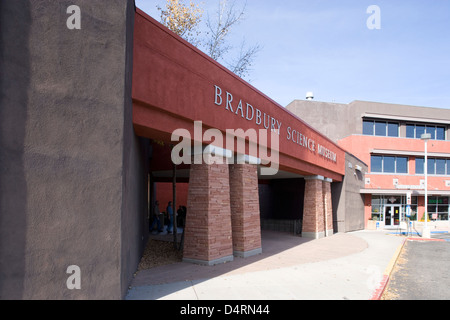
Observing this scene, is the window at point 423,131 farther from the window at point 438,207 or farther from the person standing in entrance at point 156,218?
the person standing in entrance at point 156,218

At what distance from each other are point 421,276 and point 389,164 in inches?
868

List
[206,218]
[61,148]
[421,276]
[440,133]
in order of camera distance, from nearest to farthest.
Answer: [61,148]
[206,218]
[421,276]
[440,133]

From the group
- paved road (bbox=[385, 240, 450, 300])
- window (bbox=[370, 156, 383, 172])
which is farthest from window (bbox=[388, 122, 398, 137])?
paved road (bbox=[385, 240, 450, 300])

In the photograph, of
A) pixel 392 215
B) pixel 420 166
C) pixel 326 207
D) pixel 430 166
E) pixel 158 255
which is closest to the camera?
pixel 158 255

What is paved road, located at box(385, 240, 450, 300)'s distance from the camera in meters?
8.16

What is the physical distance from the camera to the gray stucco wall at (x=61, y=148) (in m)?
5.02

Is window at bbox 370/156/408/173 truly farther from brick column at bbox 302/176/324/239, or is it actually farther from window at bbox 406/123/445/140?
brick column at bbox 302/176/324/239

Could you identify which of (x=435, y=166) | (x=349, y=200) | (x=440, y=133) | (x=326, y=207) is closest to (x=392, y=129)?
(x=435, y=166)

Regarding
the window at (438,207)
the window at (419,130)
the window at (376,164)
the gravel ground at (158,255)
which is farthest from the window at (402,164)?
the gravel ground at (158,255)

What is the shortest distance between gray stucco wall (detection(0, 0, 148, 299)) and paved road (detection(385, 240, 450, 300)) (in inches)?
270

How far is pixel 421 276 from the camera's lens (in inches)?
412

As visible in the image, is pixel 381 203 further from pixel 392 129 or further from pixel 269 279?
pixel 269 279

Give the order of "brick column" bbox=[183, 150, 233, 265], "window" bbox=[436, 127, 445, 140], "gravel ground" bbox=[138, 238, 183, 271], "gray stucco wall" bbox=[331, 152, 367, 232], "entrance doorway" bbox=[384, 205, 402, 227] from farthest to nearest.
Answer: "window" bbox=[436, 127, 445, 140] → "entrance doorway" bbox=[384, 205, 402, 227] → "gray stucco wall" bbox=[331, 152, 367, 232] → "gravel ground" bbox=[138, 238, 183, 271] → "brick column" bbox=[183, 150, 233, 265]

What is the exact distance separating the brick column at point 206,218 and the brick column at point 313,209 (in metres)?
10.3
